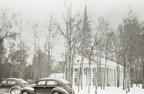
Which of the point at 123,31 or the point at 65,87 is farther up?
the point at 123,31

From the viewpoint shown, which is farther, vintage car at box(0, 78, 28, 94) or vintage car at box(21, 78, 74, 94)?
vintage car at box(0, 78, 28, 94)

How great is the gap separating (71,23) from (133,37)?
9.39 metres

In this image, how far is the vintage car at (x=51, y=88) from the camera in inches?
696

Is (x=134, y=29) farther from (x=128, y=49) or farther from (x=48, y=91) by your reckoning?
(x=48, y=91)

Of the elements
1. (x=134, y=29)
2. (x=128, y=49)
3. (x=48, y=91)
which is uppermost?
(x=134, y=29)

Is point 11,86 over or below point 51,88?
below

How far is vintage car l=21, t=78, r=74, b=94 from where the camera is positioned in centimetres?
1769

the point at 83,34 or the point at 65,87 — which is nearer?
the point at 65,87

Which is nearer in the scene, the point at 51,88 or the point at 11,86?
the point at 51,88

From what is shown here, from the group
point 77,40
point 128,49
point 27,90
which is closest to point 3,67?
point 77,40

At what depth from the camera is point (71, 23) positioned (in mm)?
31922

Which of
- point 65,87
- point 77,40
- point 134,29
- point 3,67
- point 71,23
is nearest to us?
point 65,87

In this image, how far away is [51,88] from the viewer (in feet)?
59.6

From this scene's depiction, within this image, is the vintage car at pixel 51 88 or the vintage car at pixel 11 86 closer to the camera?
the vintage car at pixel 51 88
